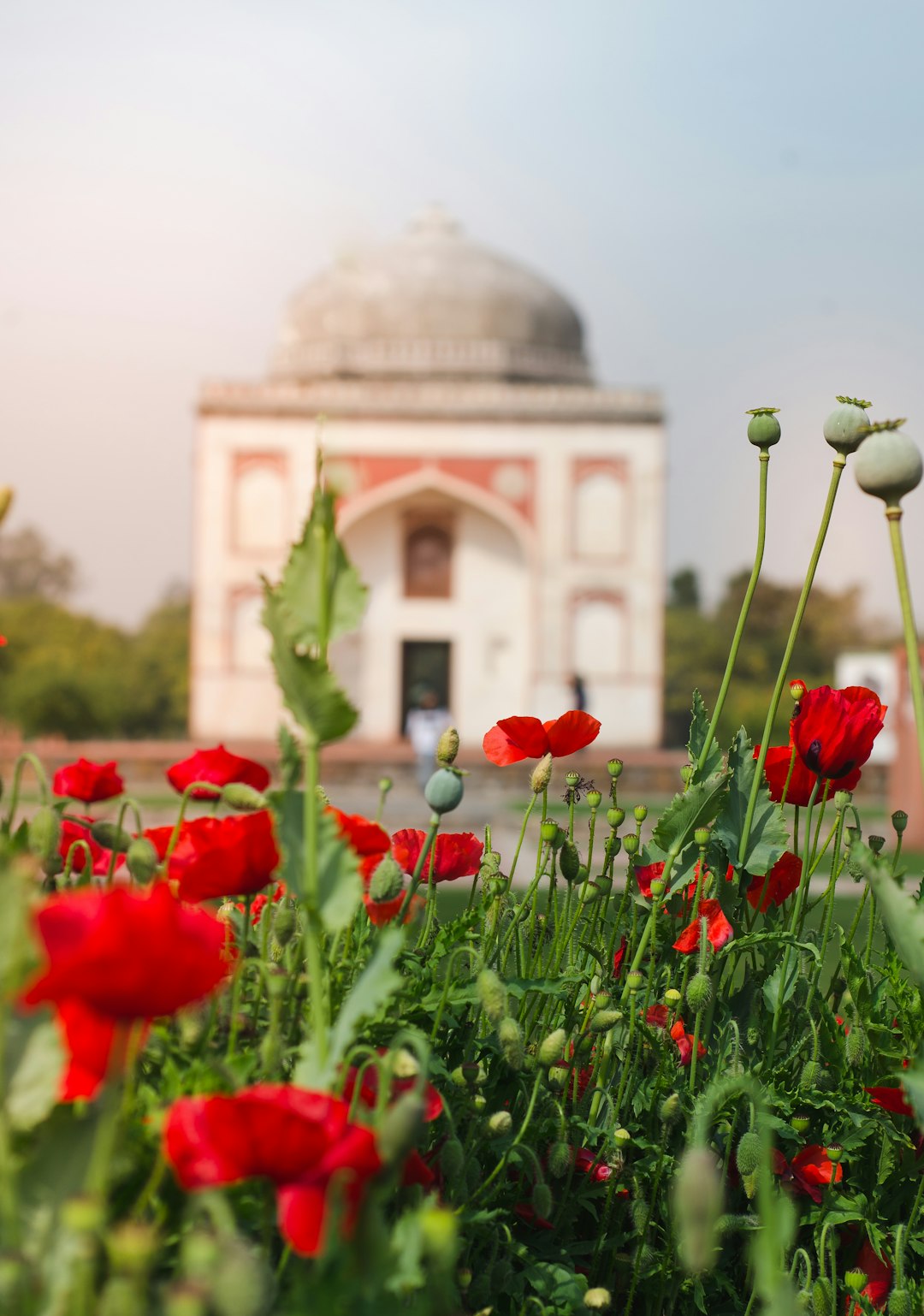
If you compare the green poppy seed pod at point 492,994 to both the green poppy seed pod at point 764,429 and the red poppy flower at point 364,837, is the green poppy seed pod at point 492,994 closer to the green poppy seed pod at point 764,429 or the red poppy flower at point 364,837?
the red poppy flower at point 364,837

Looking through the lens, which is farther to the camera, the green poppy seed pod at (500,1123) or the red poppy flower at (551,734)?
the red poppy flower at (551,734)

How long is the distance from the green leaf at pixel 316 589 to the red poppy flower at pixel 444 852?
1.17 feet

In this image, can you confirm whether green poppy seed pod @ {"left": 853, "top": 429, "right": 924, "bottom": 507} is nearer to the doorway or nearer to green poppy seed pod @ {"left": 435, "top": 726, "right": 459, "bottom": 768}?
green poppy seed pod @ {"left": 435, "top": 726, "right": 459, "bottom": 768}

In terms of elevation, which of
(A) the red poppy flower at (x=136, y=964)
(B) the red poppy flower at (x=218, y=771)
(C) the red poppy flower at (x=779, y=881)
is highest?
(B) the red poppy flower at (x=218, y=771)

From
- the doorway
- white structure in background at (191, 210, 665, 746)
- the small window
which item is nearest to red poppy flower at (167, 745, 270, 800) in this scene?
white structure in background at (191, 210, 665, 746)

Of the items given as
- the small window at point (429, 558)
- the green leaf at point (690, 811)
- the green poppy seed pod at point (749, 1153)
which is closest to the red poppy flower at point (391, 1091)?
the green poppy seed pod at point (749, 1153)

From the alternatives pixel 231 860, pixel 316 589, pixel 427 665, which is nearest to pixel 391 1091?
pixel 231 860

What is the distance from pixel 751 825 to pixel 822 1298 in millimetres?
361

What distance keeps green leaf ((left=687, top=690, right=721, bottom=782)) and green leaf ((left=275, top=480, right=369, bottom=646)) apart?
0.42 meters

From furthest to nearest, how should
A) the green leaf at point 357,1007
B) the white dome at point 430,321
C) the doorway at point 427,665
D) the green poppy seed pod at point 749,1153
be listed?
1. the white dome at point 430,321
2. the doorway at point 427,665
3. the green poppy seed pod at point 749,1153
4. the green leaf at point 357,1007

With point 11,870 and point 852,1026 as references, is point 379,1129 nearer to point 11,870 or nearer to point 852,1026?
point 11,870

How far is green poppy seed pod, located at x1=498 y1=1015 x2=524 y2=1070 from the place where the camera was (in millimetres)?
790

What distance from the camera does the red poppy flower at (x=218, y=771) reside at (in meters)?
1.01

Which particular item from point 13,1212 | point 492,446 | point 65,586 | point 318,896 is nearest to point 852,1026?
point 318,896
